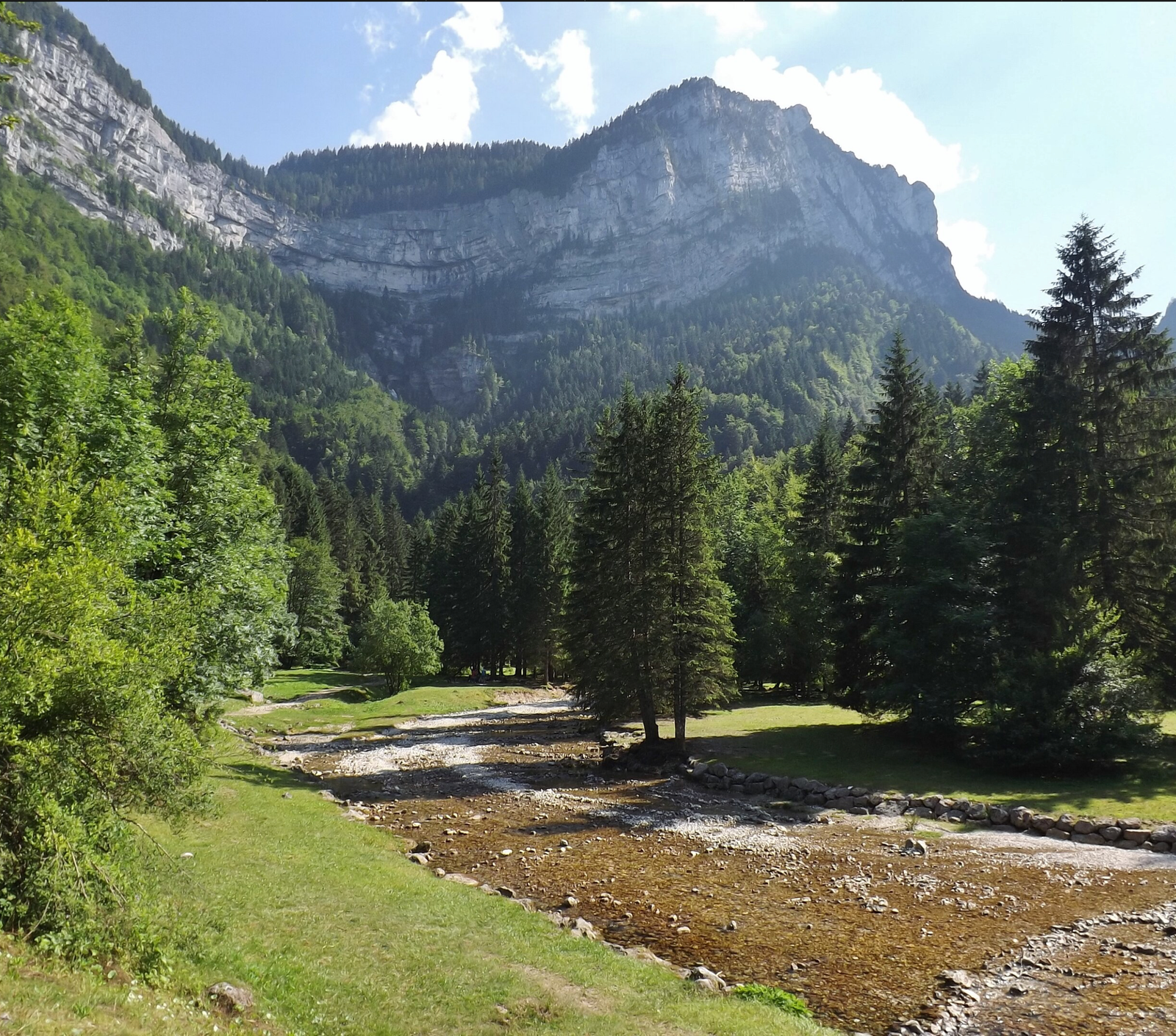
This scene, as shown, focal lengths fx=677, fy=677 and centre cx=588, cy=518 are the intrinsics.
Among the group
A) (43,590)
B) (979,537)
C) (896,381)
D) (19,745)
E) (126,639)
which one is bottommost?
(19,745)

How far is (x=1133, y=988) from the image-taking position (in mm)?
10570

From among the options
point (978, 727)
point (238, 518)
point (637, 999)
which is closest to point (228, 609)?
point (238, 518)

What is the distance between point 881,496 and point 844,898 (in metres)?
25.3

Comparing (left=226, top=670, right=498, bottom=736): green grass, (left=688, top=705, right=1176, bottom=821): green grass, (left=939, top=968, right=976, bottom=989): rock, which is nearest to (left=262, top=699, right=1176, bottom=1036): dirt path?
(left=939, top=968, right=976, bottom=989): rock

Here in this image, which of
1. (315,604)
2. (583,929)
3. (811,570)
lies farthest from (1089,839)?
(315,604)

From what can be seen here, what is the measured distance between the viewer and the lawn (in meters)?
7.51

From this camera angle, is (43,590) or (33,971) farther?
(43,590)

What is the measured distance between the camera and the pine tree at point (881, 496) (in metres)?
34.8

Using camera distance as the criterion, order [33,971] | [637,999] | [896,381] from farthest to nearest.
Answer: [896,381] < [637,999] < [33,971]

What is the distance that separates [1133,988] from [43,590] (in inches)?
673

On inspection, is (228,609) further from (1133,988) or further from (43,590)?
(1133,988)

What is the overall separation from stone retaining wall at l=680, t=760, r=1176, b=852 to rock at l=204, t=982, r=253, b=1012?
19.3 m

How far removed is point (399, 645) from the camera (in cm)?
5831

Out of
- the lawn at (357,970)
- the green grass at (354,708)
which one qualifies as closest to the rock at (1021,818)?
the lawn at (357,970)
